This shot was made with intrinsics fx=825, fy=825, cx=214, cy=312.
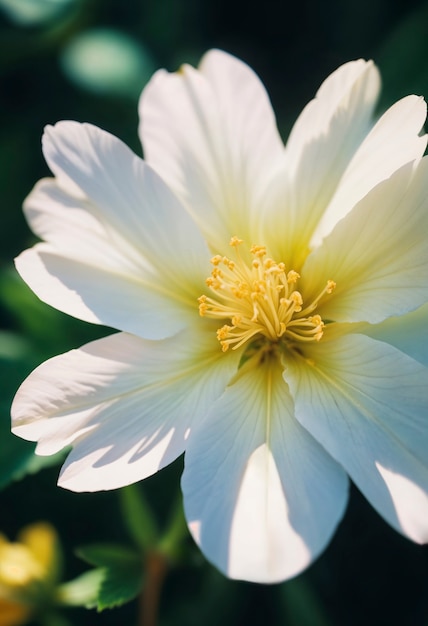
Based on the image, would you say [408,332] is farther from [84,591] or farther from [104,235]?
[84,591]

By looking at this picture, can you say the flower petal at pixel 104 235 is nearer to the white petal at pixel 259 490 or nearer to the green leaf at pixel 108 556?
the white petal at pixel 259 490

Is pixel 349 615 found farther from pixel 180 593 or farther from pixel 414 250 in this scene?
pixel 414 250

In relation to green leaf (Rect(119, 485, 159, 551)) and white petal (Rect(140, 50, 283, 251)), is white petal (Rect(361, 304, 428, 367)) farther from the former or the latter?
green leaf (Rect(119, 485, 159, 551))

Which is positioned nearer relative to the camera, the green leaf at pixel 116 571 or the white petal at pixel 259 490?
the white petal at pixel 259 490

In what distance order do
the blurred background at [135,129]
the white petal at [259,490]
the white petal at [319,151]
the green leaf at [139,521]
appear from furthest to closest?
1. the blurred background at [135,129]
2. the green leaf at [139,521]
3. the white petal at [319,151]
4. the white petal at [259,490]

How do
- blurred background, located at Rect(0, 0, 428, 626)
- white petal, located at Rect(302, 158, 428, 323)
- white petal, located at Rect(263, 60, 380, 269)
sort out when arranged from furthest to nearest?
blurred background, located at Rect(0, 0, 428, 626) < white petal, located at Rect(263, 60, 380, 269) < white petal, located at Rect(302, 158, 428, 323)

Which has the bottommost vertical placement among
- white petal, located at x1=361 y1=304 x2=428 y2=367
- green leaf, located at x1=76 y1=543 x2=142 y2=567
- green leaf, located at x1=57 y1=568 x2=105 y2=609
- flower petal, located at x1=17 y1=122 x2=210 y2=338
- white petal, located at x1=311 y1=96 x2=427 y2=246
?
green leaf, located at x1=57 y1=568 x2=105 y2=609

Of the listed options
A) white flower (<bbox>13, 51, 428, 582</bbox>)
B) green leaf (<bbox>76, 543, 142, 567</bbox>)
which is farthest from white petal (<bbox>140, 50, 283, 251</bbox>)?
green leaf (<bbox>76, 543, 142, 567</bbox>)

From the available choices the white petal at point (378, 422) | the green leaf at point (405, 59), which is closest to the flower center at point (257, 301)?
the white petal at point (378, 422)
